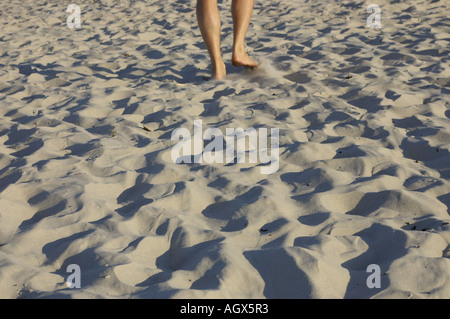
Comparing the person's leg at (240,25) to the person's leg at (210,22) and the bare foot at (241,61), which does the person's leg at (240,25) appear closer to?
the bare foot at (241,61)

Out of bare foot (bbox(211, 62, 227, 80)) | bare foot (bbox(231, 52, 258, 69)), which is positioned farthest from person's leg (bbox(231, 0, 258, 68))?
bare foot (bbox(211, 62, 227, 80))

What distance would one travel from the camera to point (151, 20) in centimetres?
586

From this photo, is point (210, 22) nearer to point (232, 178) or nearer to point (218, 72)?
point (218, 72)

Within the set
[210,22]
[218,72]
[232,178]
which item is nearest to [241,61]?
[218,72]

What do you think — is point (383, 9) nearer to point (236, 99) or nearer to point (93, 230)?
point (236, 99)

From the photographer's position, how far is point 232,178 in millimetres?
2180

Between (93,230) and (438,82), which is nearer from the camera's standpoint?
(93,230)

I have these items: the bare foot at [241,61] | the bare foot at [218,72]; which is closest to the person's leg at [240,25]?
the bare foot at [241,61]

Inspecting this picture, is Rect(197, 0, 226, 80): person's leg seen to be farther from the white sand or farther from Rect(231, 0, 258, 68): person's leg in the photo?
the white sand

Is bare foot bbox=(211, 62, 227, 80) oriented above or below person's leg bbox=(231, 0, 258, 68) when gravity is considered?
below

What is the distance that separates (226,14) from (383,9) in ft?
6.11

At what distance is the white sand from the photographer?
1.57m
